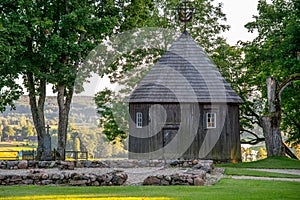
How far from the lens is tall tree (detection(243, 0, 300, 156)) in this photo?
2805 cm

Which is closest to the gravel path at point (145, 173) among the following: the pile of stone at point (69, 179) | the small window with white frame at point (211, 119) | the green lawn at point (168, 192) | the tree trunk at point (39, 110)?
the pile of stone at point (69, 179)

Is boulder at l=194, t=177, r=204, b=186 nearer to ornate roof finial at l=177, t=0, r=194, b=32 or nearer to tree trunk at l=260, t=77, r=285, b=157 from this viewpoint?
tree trunk at l=260, t=77, r=285, b=157

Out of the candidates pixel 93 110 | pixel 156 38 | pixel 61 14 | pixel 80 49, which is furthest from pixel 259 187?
pixel 156 38

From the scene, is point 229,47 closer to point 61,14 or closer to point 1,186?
point 61,14

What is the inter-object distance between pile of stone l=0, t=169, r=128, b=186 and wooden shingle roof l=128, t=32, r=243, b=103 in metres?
11.9

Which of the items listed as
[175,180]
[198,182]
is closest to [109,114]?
[175,180]

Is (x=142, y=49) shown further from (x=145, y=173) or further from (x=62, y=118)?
(x=145, y=173)

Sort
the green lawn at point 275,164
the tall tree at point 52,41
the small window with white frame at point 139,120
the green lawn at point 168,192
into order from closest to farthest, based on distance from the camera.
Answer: the green lawn at point 168,192 < the green lawn at point 275,164 < the tall tree at point 52,41 < the small window with white frame at point 139,120

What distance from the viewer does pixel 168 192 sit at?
46.6ft

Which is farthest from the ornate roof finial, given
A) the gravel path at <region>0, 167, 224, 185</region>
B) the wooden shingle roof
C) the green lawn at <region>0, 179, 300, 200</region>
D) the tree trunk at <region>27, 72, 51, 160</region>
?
the green lawn at <region>0, 179, 300, 200</region>

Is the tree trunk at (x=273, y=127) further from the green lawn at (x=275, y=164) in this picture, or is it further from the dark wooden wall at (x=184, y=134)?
the dark wooden wall at (x=184, y=134)

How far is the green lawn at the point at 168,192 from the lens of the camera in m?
13.1

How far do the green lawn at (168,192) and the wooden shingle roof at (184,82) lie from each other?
1212 cm

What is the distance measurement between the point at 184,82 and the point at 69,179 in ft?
43.1
